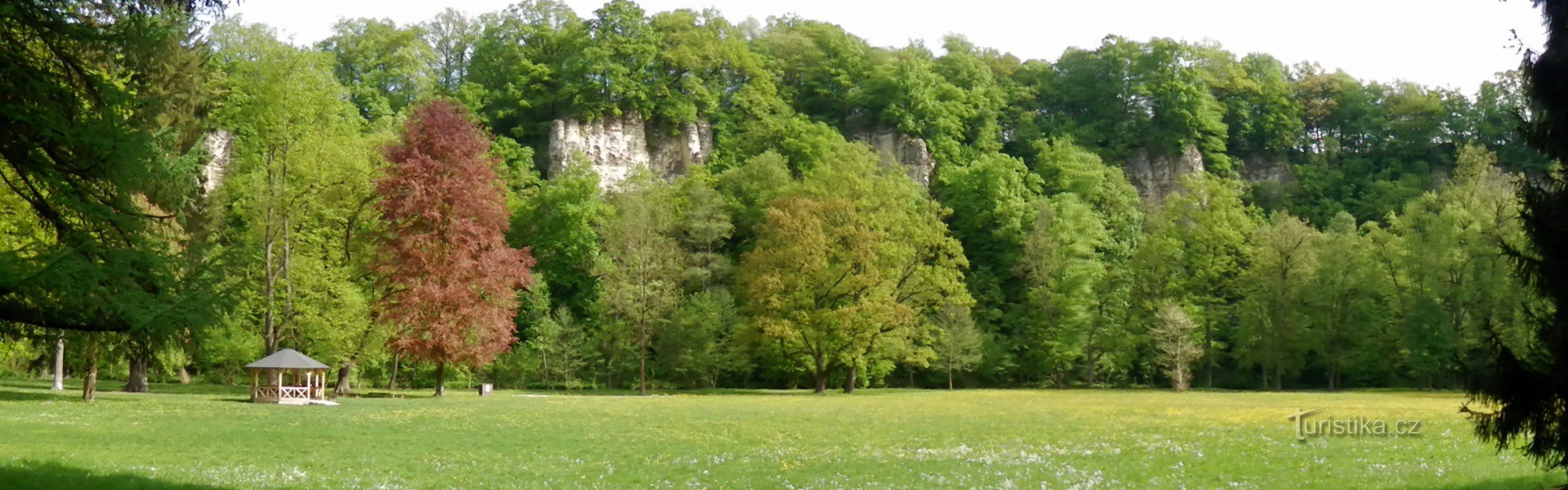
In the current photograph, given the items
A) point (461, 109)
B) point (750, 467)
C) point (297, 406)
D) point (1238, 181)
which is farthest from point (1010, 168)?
point (750, 467)

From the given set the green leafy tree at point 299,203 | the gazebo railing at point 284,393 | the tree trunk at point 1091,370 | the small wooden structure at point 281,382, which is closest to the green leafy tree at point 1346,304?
the tree trunk at point 1091,370

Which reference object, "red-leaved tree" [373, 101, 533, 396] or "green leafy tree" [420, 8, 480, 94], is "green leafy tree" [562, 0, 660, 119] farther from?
"red-leaved tree" [373, 101, 533, 396]

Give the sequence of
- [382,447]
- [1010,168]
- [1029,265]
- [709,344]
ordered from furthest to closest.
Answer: [1010,168], [1029,265], [709,344], [382,447]

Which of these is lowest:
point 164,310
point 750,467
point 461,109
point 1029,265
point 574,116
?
point 750,467

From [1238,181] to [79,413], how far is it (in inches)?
2495

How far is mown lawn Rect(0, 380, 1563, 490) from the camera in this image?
14.8m

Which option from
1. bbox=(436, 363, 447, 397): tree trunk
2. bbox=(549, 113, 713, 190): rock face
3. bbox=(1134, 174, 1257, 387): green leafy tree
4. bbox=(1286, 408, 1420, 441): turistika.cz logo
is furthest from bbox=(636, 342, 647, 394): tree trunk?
bbox=(1286, 408, 1420, 441): turistika.cz logo

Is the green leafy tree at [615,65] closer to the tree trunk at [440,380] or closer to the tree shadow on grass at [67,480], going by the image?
the tree trunk at [440,380]

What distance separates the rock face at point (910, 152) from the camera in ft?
237

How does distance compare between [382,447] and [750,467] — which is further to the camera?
[382,447]

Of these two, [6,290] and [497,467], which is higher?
[6,290]

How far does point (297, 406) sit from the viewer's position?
3047 centimetres

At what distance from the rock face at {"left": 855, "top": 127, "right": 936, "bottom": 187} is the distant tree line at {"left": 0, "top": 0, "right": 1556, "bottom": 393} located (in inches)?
41.7

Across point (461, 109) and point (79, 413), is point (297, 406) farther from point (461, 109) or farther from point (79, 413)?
point (461, 109)
